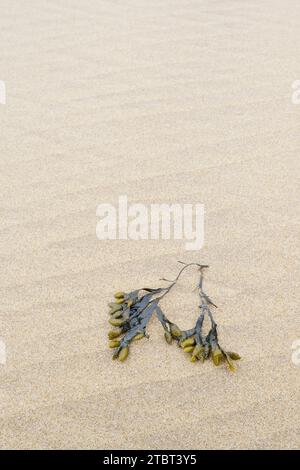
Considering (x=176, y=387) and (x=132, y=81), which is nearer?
(x=176, y=387)

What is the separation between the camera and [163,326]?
222 centimetres

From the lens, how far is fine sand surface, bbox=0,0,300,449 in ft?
6.44

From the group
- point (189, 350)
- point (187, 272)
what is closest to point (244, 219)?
point (187, 272)

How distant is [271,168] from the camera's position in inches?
121

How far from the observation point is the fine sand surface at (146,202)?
1962 millimetres

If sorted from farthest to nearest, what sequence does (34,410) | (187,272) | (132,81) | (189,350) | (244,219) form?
(132,81) < (244,219) < (187,272) < (189,350) < (34,410)

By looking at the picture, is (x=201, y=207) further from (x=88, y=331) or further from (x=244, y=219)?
(x=88, y=331)

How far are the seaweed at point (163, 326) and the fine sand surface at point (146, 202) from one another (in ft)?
0.11

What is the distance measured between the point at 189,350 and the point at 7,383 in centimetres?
51

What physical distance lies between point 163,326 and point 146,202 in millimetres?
745
